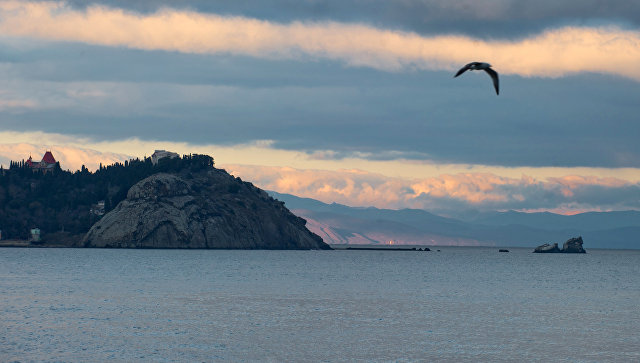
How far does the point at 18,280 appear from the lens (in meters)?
156

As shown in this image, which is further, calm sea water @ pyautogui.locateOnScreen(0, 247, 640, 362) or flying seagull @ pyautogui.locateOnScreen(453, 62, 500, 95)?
calm sea water @ pyautogui.locateOnScreen(0, 247, 640, 362)

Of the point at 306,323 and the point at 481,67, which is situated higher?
the point at 481,67

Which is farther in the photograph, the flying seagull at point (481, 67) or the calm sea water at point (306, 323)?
the calm sea water at point (306, 323)

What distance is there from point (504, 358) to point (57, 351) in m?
38.3

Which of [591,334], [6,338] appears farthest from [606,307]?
[6,338]

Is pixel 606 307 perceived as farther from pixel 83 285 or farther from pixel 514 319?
pixel 83 285

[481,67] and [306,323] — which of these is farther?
[306,323]

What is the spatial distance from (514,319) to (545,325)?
693cm

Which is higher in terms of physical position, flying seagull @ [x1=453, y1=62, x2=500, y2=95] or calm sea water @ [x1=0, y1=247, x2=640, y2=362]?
flying seagull @ [x1=453, y1=62, x2=500, y2=95]

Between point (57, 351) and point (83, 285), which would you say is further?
point (83, 285)

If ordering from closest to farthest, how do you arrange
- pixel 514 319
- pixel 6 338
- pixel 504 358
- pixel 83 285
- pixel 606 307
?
pixel 504 358
pixel 6 338
pixel 514 319
pixel 606 307
pixel 83 285

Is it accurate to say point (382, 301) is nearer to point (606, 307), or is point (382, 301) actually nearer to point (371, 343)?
point (606, 307)

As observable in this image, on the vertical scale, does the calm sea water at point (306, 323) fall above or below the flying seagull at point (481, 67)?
below

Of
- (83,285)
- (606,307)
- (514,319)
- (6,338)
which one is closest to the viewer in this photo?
(6,338)
